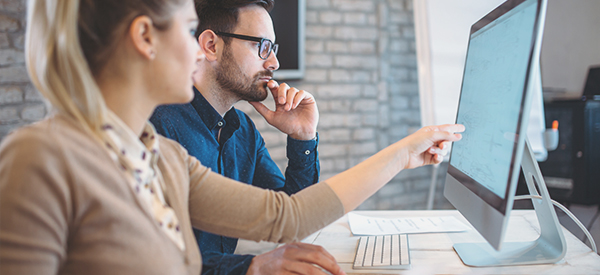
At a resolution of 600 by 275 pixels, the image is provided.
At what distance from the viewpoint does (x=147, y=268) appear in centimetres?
50

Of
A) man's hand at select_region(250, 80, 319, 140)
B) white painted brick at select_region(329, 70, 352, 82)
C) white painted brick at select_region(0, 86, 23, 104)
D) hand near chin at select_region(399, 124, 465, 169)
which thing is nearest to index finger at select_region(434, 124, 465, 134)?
hand near chin at select_region(399, 124, 465, 169)

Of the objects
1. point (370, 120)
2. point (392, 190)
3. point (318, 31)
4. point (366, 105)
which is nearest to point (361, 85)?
point (366, 105)

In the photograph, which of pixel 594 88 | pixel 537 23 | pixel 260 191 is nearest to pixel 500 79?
pixel 537 23

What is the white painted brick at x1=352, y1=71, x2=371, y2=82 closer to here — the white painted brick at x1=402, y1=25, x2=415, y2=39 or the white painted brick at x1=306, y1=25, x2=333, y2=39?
the white painted brick at x1=306, y1=25, x2=333, y2=39

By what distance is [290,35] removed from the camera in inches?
91.5

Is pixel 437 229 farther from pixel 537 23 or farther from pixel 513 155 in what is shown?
pixel 537 23

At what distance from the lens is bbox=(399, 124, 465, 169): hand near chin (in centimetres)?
80

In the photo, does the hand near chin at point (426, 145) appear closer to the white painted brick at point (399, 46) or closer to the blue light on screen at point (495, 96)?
the blue light on screen at point (495, 96)

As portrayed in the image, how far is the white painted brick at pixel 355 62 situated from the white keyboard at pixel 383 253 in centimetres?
167

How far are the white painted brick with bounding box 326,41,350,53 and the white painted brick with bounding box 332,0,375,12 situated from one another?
22 centimetres

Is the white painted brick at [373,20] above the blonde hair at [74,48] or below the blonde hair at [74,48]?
above

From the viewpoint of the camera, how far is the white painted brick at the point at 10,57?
1.76m

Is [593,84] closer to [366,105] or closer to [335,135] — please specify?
[366,105]

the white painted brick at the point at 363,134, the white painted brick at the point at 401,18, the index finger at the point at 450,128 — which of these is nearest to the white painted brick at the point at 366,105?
the white painted brick at the point at 363,134
